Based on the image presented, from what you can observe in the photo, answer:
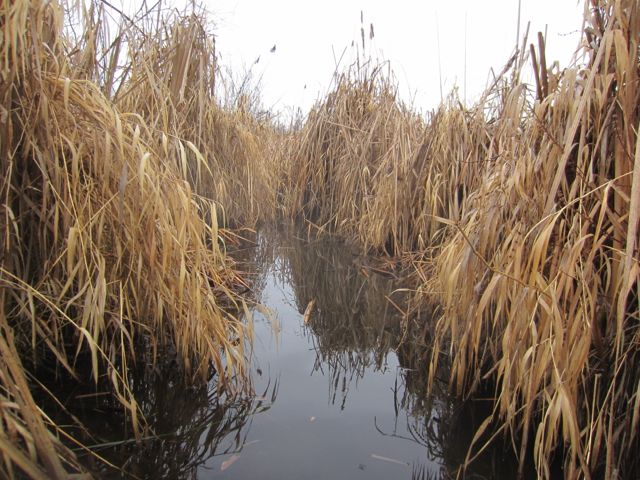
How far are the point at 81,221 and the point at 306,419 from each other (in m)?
0.85

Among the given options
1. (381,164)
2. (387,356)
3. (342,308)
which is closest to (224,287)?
(387,356)

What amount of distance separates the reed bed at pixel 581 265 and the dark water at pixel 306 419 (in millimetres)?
198

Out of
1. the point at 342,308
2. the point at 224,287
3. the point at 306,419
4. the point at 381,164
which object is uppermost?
the point at 381,164

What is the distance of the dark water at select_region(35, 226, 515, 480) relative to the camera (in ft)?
4.42

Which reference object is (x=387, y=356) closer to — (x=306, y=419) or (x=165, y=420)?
(x=306, y=419)

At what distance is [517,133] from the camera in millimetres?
1698

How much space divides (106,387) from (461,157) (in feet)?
7.18

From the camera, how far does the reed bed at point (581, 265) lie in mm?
1172

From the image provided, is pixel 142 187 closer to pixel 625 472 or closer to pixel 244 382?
pixel 244 382

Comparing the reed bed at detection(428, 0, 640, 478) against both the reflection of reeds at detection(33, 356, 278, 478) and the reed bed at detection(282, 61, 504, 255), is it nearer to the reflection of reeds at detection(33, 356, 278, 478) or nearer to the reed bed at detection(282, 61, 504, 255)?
the reed bed at detection(282, 61, 504, 255)

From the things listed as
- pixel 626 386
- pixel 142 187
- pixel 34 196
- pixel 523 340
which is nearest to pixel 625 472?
pixel 626 386

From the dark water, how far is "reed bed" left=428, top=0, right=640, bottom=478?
0.20m

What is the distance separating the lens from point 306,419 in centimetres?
160

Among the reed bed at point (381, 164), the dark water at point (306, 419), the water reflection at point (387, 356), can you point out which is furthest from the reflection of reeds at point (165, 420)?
the reed bed at point (381, 164)
